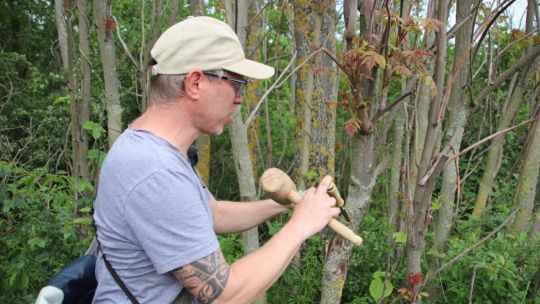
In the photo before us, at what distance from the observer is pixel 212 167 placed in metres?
7.11

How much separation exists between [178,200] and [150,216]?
0.08 meters

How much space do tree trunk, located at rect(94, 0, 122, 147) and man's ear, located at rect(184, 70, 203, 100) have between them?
2.10 m

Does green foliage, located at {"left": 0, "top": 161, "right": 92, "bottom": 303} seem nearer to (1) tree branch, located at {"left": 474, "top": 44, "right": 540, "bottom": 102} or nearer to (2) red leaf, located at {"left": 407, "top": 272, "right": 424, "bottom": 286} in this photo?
(2) red leaf, located at {"left": 407, "top": 272, "right": 424, "bottom": 286}

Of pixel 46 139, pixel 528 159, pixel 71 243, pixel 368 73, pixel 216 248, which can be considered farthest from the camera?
pixel 46 139

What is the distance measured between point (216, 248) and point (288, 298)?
2789 mm

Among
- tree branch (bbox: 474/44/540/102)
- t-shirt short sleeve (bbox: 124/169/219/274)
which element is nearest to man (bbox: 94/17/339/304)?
t-shirt short sleeve (bbox: 124/169/219/274)

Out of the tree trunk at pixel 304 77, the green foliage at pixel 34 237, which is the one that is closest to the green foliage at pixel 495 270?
the tree trunk at pixel 304 77

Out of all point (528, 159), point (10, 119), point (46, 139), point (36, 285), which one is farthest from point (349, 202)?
point (10, 119)

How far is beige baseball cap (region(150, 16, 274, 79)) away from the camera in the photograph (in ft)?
4.62

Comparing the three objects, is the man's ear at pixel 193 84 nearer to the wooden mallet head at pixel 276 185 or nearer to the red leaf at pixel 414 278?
the wooden mallet head at pixel 276 185

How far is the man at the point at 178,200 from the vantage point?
4.21 feet

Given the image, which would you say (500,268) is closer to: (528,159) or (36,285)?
(528,159)

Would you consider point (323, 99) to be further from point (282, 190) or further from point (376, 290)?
point (282, 190)

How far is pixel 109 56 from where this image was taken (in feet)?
11.0
